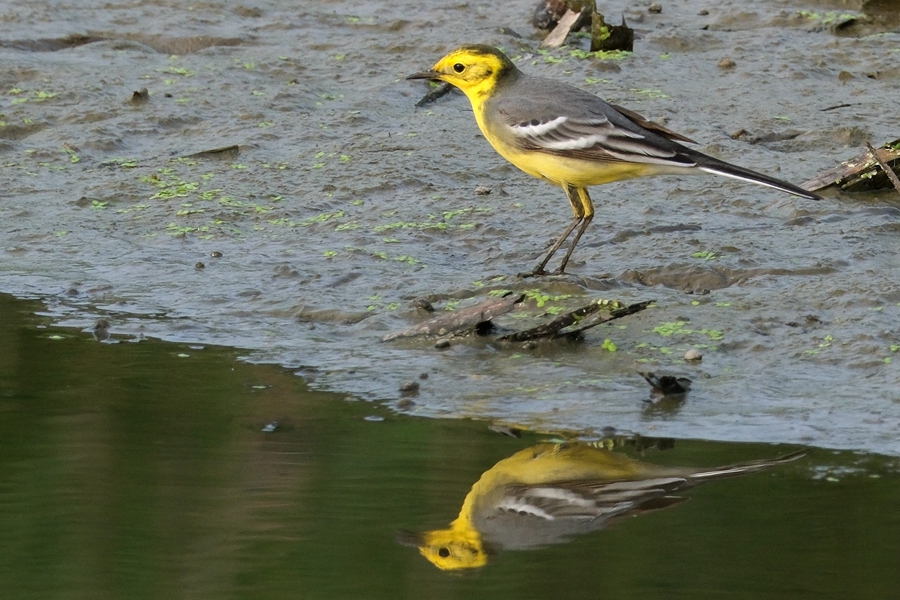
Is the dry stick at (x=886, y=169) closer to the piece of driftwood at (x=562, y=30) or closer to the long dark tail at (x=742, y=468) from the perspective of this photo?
the long dark tail at (x=742, y=468)

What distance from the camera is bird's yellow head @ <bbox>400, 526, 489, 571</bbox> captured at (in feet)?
14.0

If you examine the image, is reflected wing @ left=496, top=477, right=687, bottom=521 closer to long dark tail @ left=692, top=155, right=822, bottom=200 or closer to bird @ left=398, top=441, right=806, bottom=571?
bird @ left=398, top=441, right=806, bottom=571

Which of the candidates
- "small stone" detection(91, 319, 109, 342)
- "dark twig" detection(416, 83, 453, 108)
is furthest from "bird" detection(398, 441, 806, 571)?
"dark twig" detection(416, 83, 453, 108)

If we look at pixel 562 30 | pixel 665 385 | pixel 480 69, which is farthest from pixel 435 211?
pixel 562 30

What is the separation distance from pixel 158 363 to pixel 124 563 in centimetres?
215

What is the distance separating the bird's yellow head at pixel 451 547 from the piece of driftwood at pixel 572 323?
1.89 m

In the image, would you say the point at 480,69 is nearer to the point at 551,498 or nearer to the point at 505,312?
the point at 505,312

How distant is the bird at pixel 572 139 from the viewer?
6875mm

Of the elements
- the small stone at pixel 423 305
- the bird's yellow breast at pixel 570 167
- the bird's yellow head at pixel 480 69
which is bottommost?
the small stone at pixel 423 305

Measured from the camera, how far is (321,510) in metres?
4.65

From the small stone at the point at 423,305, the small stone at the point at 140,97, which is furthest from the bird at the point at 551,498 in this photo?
the small stone at the point at 140,97

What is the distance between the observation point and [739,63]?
10.9 metres

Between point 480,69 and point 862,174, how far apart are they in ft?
7.53

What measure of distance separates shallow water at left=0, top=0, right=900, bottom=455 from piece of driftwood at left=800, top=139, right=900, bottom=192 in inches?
3.8
